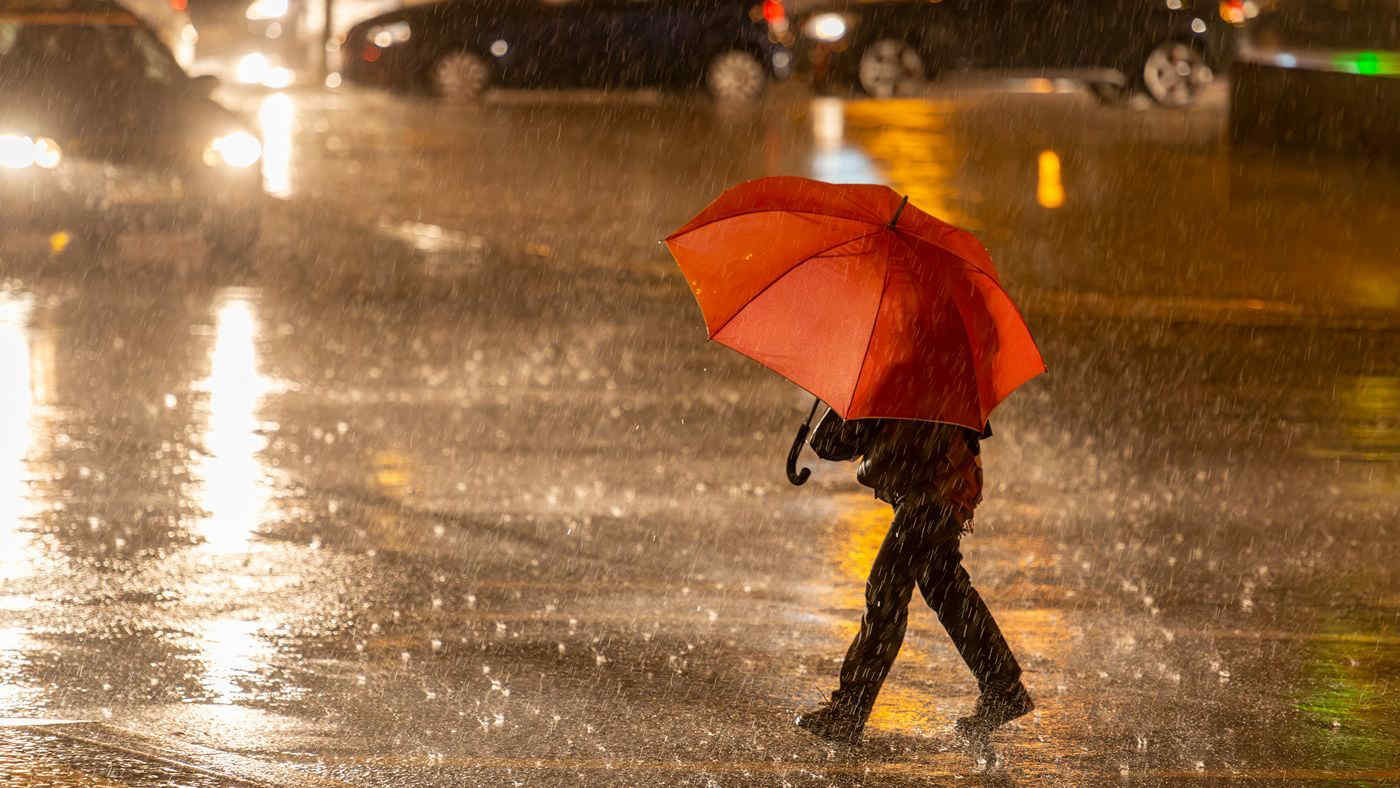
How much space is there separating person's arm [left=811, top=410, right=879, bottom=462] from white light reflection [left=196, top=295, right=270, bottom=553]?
2.68m

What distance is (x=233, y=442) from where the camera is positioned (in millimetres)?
8531

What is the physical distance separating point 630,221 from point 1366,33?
234 inches

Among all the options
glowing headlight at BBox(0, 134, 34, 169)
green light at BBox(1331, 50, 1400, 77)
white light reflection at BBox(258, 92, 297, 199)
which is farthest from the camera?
white light reflection at BBox(258, 92, 297, 199)

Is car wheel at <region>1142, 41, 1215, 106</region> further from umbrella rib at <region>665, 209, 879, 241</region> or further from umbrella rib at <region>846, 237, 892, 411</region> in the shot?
umbrella rib at <region>846, 237, 892, 411</region>

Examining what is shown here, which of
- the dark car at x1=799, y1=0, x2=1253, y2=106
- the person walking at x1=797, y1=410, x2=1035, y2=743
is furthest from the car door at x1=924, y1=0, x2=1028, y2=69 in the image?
the person walking at x1=797, y1=410, x2=1035, y2=743

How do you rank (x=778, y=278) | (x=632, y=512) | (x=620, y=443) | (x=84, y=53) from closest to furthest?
(x=778, y=278) → (x=632, y=512) → (x=620, y=443) → (x=84, y=53)

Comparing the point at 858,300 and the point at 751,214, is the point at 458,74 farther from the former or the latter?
the point at 858,300

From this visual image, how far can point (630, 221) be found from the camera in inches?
603

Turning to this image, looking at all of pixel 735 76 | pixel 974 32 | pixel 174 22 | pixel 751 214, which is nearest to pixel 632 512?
pixel 751 214

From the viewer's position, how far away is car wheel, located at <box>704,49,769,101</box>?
76.6 feet

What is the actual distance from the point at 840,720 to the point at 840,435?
766 mm

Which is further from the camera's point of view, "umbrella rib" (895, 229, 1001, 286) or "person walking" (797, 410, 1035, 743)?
"person walking" (797, 410, 1035, 743)

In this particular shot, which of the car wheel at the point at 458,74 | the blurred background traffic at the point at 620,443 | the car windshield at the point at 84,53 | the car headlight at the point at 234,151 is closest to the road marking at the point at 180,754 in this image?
the blurred background traffic at the point at 620,443

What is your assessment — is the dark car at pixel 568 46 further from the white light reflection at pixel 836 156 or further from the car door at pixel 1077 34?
the car door at pixel 1077 34
